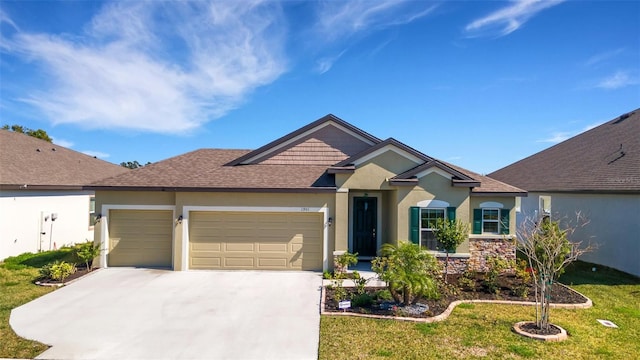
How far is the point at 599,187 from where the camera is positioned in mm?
12602

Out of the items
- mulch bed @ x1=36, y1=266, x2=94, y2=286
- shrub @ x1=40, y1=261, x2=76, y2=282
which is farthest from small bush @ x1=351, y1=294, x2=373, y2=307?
shrub @ x1=40, y1=261, x2=76, y2=282

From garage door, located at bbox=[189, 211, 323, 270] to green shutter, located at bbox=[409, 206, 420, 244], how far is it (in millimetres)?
3166

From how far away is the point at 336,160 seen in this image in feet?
44.9

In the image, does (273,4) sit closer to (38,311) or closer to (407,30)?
(407,30)

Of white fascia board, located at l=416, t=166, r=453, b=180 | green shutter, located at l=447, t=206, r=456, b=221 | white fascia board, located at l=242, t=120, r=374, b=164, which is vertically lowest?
green shutter, located at l=447, t=206, r=456, b=221

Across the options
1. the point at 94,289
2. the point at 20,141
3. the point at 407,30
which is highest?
the point at 407,30

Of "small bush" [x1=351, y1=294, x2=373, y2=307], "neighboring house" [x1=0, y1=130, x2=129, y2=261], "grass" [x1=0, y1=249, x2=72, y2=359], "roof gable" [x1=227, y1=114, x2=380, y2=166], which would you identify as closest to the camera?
"grass" [x1=0, y1=249, x2=72, y2=359]

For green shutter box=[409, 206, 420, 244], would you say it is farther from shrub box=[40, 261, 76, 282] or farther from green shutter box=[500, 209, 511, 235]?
shrub box=[40, 261, 76, 282]

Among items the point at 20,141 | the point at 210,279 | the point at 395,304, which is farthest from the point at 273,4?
the point at 20,141

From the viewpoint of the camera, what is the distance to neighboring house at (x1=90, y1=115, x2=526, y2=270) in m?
11.2

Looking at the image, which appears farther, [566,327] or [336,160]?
[336,160]

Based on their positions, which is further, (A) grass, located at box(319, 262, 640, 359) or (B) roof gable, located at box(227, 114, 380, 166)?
(B) roof gable, located at box(227, 114, 380, 166)

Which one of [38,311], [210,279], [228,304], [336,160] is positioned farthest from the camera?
[336,160]

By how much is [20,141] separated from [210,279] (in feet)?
48.3
